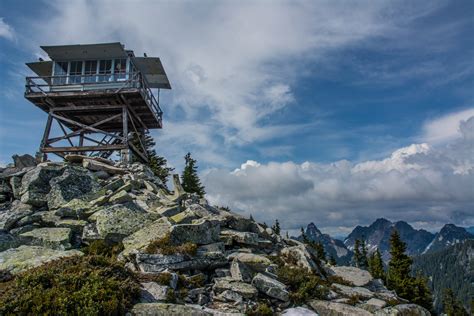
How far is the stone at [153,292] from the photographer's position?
36.8ft

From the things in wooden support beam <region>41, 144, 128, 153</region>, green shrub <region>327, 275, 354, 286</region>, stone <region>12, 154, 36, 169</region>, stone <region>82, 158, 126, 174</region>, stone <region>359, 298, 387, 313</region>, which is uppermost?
wooden support beam <region>41, 144, 128, 153</region>

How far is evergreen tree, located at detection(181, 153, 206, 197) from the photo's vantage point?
126ft

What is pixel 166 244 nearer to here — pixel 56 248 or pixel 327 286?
pixel 56 248

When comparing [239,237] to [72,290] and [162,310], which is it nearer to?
[162,310]

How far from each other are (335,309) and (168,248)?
667 cm

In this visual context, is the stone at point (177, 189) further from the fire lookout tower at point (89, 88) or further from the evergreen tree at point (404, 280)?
the evergreen tree at point (404, 280)

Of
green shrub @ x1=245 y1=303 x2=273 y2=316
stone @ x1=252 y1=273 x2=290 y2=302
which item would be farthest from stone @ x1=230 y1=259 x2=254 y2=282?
green shrub @ x1=245 y1=303 x2=273 y2=316

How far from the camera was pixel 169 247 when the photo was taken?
1411cm

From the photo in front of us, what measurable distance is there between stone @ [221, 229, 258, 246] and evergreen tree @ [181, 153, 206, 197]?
19828mm

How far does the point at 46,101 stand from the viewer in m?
31.0

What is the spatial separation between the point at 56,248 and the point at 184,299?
6953 millimetres

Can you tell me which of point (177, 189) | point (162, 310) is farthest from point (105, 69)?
point (162, 310)

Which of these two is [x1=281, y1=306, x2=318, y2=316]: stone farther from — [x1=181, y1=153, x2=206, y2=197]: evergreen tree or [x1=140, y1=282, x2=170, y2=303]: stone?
[x1=181, y1=153, x2=206, y2=197]: evergreen tree

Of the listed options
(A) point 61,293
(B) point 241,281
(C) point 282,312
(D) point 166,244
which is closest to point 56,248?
(D) point 166,244
